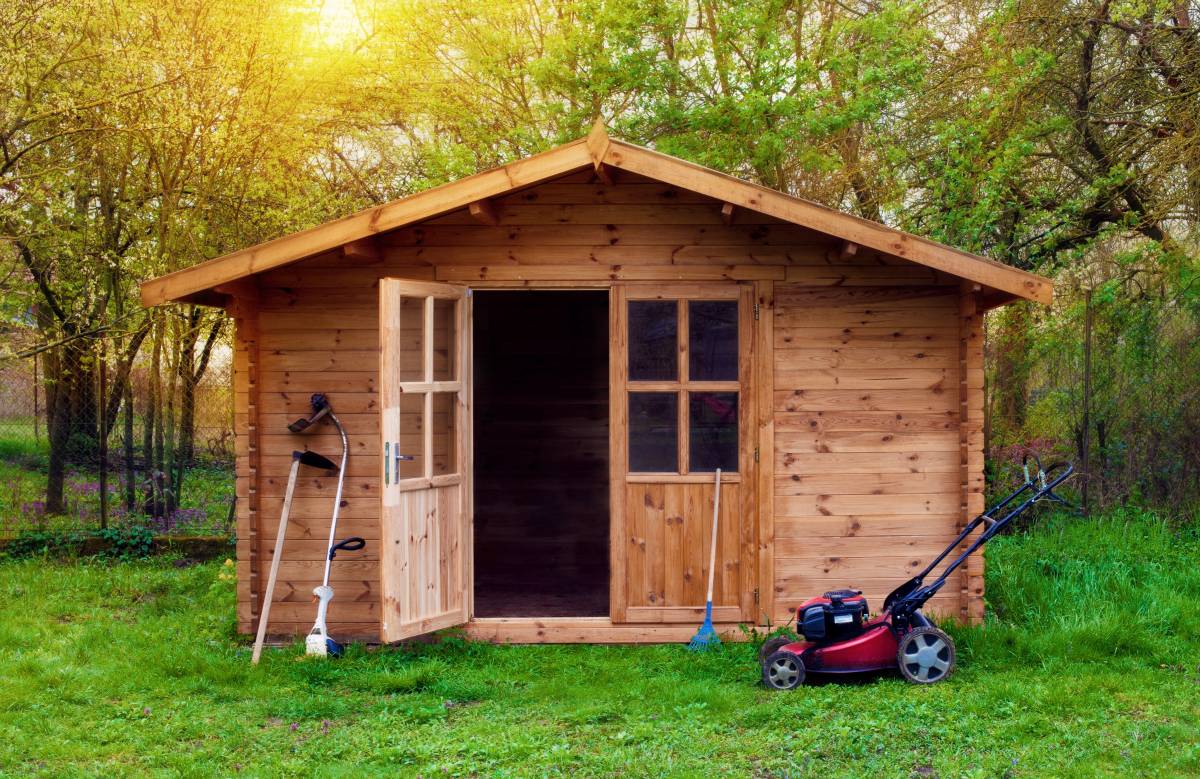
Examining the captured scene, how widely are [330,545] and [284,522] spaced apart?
0.34 m

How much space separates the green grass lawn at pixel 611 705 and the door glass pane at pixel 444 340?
5.02 ft

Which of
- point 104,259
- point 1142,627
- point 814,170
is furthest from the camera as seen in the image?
point 814,170

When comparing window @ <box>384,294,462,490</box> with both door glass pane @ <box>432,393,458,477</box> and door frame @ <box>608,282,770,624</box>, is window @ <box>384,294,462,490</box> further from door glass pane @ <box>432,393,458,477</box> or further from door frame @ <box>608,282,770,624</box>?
door frame @ <box>608,282,770,624</box>

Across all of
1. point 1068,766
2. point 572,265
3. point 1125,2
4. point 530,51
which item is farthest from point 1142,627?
point 530,51

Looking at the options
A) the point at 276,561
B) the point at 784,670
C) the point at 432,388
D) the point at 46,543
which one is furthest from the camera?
the point at 46,543

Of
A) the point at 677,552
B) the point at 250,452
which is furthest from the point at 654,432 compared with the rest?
the point at 250,452

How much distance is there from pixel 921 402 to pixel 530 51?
281 inches

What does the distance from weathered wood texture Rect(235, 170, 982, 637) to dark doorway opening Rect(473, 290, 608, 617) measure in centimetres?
308

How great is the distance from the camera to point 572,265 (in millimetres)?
6465

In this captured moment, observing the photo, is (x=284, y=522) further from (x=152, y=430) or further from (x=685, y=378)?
(x=152, y=430)

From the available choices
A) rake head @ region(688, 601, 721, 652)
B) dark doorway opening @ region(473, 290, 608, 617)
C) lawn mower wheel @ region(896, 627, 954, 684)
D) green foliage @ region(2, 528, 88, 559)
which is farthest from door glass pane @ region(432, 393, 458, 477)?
green foliage @ region(2, 528, 88, 559)

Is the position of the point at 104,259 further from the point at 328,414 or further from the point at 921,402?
the point at 921,402

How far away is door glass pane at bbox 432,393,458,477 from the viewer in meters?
6.29

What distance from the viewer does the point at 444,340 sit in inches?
250
